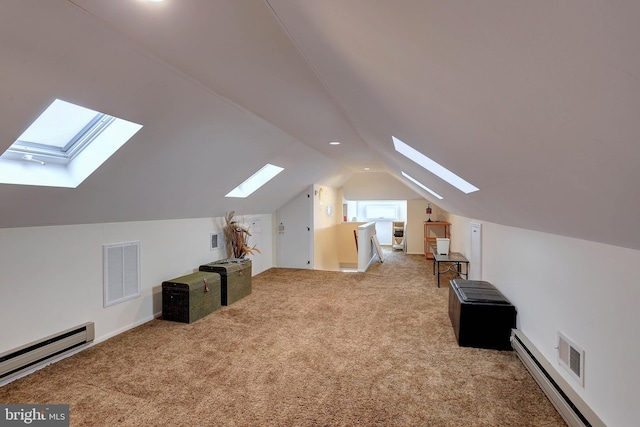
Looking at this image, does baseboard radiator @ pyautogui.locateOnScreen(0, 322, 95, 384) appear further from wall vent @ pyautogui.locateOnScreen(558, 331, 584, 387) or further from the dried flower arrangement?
wall vent @ pyautogui.locateOnScreen(558, 331, 584, 387)

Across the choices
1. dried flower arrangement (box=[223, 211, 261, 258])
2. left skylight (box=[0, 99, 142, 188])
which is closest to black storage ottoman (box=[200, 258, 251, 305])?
dried flower arrangement (box=[223, 211, 261, 258])

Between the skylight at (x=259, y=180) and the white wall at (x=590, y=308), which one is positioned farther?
the skylight at (x=259, y=180)

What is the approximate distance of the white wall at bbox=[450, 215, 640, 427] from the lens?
1590 mm

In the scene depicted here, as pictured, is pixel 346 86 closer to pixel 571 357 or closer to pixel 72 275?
pixel 571 357

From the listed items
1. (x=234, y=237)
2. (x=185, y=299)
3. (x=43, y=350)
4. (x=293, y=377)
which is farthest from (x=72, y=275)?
(x=234, y=237)

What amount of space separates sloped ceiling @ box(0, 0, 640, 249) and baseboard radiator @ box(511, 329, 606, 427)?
104 centimetres

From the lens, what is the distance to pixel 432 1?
63 centimetres

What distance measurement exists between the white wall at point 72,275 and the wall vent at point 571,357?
4.06 m

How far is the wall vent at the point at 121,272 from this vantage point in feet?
11.0

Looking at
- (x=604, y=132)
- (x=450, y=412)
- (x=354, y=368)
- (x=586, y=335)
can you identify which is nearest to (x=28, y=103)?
(x=604, y=132)

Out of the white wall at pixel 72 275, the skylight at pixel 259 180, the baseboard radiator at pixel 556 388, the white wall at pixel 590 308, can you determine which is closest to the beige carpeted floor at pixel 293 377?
the baseboard radiator at pixel 556 388

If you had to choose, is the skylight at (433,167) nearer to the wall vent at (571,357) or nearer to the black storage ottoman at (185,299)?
the wall vent at (571,357)

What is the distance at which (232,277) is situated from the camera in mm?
4590

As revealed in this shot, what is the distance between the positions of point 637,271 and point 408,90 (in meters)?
1.41
